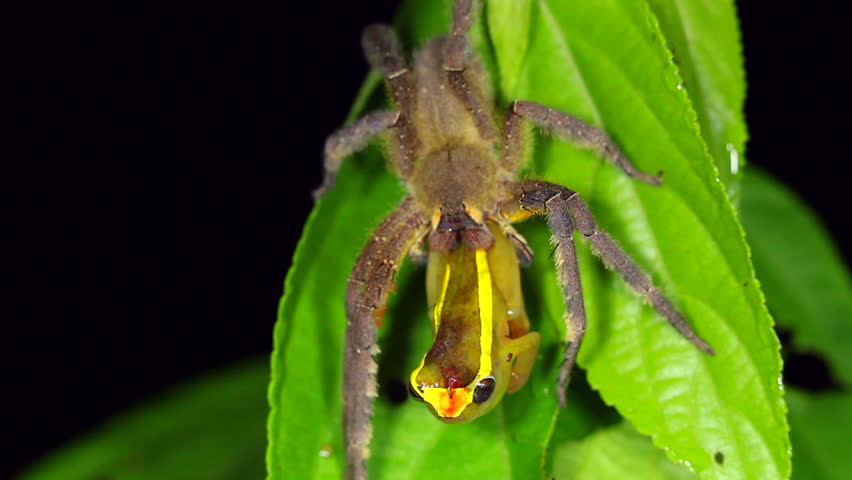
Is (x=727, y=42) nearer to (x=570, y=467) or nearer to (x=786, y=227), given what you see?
(x=570, y=467)

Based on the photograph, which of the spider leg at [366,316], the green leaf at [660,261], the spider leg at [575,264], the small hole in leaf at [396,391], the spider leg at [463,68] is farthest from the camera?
the spider leg at [463,68]

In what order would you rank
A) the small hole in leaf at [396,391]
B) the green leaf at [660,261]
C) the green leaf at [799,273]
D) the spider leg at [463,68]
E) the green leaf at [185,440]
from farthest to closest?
the green leaf at [185,440] → the green leaf at [799,273] → the spider leg at [463,68] → the small hole in leaf at [396,391] → the green leaf at [660,261]

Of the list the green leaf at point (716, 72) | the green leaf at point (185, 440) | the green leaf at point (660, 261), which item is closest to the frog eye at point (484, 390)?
the green leaf at point (660, 261)

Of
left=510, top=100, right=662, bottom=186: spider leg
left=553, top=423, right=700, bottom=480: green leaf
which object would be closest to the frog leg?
left=553, top=423, right=700, bottom=480: green leaf

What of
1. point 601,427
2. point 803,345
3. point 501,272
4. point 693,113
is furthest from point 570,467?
point 803,345

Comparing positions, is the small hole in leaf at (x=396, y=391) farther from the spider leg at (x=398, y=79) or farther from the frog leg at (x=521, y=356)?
the spider leg at (x=398, y=79)

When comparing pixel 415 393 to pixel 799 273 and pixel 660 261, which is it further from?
pixel 799 273
